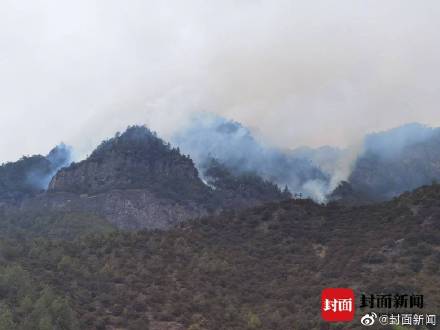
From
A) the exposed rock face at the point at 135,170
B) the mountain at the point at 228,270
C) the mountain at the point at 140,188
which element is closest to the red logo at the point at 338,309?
the mountain at the point at 228,270

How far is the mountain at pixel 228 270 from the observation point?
60.0 meters

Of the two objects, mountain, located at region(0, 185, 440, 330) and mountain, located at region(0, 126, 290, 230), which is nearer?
mountain, located at region(0, 185, 440, 330)

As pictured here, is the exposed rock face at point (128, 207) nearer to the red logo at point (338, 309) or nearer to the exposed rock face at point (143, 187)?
the exposed rock face at point (143, 187)

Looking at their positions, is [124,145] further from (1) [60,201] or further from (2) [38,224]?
(2) [38,224]

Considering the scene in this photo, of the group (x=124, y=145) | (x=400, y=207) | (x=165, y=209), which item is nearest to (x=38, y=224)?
(x=165, y=209)

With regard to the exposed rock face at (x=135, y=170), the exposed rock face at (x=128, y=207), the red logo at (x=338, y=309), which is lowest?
the red logo at (x=338, y=309)

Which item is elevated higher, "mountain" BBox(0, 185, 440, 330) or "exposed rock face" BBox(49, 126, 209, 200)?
"exposed rock face" BBox(49, 126, 209, 200)

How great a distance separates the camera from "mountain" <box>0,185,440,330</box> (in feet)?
197

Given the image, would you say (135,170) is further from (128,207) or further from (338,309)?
(338,309)

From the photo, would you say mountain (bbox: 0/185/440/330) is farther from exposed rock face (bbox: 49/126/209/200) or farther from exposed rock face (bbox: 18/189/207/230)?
exposed rock face (bbox: 49/126/209/200)

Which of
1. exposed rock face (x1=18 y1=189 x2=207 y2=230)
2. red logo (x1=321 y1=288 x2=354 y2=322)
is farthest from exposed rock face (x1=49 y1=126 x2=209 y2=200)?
red logo (x1=321 y1=288 x2=354 y2=322)

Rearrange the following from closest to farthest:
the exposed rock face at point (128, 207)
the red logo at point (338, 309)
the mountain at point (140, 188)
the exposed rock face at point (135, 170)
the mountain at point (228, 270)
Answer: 1. the red logo at point (338, 309)
2. the mountain at point (228, 270)
3. the exposed rock face at point (128, 207)
4. the mountain at point (140, 188)
5. the exposed rock face at point (135, 170)

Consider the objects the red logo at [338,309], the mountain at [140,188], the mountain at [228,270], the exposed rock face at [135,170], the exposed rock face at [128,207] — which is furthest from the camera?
the exposed rock face at [135,170]

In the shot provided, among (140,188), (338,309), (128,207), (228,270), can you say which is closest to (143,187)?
(140,188)
